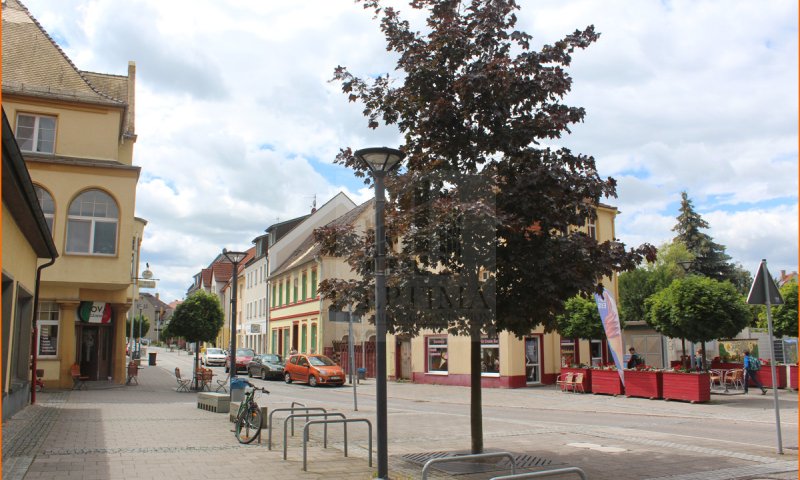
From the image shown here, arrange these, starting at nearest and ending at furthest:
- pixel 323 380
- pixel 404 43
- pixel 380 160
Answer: pixel 380 160 < pixel 404 43 < pixel 323 380

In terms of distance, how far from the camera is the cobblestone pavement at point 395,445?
29.6 ft

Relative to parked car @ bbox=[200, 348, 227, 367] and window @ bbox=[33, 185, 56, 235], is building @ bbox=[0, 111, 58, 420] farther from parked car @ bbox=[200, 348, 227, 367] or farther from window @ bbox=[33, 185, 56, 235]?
parked car @ bbox=[200, 348, 227, 367]

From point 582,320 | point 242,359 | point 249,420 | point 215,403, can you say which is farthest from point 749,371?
point 242,359

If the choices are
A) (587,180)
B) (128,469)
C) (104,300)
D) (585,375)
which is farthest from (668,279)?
(128,469)

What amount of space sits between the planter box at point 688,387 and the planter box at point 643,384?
0.35 metres

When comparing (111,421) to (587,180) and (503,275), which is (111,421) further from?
(587,180)

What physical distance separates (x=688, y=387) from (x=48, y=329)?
73.7 ft

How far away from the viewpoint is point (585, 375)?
80.5 feet

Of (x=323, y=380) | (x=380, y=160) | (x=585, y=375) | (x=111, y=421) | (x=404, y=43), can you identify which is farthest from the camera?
(x=323, y=380)

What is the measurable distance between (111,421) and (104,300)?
38.6ft

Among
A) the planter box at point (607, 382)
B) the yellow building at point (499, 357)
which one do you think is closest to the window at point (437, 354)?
the yellow building at point (499, 357)

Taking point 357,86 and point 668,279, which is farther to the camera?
point 668,279

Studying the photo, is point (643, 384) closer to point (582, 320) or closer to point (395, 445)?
point (582, 320)

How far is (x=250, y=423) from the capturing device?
11.6 metres
